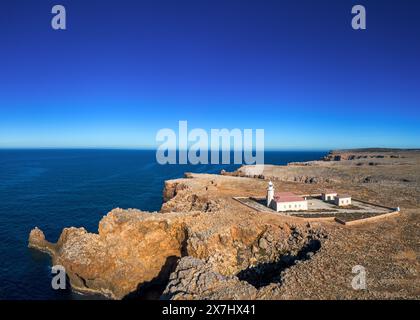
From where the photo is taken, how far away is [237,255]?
3366 cm

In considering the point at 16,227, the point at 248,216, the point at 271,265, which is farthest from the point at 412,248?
the point at 16,227

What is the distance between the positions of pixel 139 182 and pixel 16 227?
50.4 meters

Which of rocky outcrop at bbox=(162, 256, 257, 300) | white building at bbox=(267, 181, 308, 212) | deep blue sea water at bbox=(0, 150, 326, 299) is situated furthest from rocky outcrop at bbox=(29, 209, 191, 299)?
white building at bbox=(267, 181, 308, 212)

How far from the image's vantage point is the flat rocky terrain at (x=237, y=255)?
2344 cm

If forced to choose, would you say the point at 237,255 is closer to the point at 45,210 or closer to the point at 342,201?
the point at 342,201

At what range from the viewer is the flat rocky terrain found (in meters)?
23.4

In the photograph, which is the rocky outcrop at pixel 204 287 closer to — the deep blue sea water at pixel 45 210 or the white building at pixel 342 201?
the deep blue sea water at pixel 45 210

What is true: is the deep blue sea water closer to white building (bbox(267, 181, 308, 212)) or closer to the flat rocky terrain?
the flat rocky terrain

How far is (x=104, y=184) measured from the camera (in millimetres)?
93750

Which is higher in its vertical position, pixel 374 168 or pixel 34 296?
pixel 374 168

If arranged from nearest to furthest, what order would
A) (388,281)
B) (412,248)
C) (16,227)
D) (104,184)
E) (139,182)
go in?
1. (388,281)
2. (412,248)
3. (16,227)
4. (104,184)
5. (139,182)

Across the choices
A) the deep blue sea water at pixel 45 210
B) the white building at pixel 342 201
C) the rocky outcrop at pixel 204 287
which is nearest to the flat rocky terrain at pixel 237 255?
the rocky outcrop at pixel 204 287
